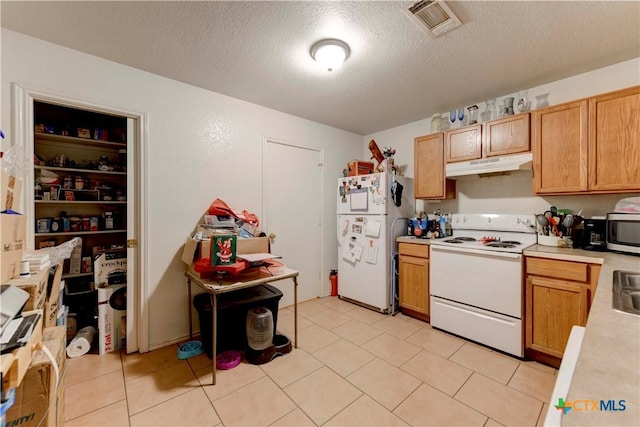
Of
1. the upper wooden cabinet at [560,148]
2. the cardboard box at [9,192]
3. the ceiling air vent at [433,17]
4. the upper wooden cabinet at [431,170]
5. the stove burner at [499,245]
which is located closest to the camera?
the cardboard box at [9,192]

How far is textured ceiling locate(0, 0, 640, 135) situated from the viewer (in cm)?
154

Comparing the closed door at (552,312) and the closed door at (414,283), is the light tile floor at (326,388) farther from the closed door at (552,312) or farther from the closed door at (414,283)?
the closed door at (414,283)

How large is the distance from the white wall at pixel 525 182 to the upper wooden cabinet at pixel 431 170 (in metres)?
0.22

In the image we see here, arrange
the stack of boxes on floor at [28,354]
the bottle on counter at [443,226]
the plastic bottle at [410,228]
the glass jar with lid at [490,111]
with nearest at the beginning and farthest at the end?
the stack of boxes on floor at [28,354] → the glass jar with lid at [490,111] → the bottle on counter at [443,226] → the plastic bottle at [410,228]

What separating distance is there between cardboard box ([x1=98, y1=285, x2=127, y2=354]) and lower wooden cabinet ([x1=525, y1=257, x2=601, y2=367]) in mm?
3367

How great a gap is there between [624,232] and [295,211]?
113 inches

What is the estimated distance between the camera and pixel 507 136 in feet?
8.00

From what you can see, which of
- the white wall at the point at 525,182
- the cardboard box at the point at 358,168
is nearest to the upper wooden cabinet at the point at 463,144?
the white wall at the point at 525,182

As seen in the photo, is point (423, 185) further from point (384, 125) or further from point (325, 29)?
point (325, 29)

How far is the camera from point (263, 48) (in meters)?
1.90

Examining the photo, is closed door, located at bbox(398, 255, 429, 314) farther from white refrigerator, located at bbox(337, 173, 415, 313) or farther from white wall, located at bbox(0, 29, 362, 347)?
white wall, located at bbox(0, 29, 362, 347)

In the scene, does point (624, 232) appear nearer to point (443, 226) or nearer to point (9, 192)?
point (443, 226)

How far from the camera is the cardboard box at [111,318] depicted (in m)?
2.21

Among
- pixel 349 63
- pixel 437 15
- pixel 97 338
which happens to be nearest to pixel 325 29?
pixel 349 63
